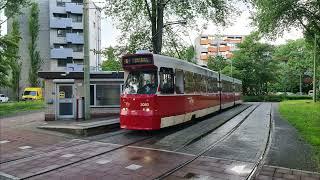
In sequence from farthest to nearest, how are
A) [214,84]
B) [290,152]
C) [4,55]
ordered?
[4,55]
[214,84]
[290,152]

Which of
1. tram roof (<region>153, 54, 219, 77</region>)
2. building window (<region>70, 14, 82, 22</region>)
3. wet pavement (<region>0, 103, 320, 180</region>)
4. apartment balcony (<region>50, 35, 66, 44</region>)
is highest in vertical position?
building window (<region>70, 14, 82, 22</region>)

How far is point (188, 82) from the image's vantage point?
1961 centimetres

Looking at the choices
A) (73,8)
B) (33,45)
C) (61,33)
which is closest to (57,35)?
(61,33)

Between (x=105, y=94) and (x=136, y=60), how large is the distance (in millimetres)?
7343

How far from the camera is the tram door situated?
22422 millimetres

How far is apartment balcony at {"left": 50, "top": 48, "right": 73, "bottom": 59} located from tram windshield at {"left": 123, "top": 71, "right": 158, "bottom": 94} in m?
51.4

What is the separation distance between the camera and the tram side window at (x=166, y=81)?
16406 mm

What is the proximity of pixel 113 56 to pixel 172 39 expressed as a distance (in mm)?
4747

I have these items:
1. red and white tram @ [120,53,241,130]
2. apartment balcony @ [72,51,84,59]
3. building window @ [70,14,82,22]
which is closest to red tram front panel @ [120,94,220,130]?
red and white tram @ [120,53,241,130]

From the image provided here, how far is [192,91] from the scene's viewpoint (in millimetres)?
20234

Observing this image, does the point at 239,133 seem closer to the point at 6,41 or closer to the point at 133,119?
the point at 133,119

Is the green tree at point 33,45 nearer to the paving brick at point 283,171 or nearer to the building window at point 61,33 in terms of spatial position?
the building window at point 61,33

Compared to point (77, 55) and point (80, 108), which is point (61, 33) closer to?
point (77, 55)

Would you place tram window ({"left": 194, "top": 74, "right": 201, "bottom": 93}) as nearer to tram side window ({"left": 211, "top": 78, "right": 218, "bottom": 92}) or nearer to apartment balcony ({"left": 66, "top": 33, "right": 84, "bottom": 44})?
tram side window ({"left": 211, "top": 78, "right": 218, "bottom": 92})
